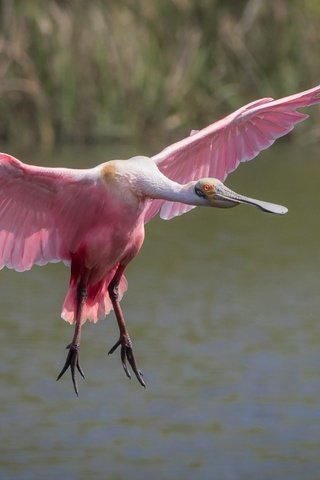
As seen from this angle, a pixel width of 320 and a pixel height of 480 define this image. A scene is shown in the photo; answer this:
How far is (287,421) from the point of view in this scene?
11.9 m

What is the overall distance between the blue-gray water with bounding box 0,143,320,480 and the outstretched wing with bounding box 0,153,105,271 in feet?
11.3

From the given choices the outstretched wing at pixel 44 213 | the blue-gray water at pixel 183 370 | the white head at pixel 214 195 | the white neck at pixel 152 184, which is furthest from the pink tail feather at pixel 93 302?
the blue-gray water at pixel 183 370

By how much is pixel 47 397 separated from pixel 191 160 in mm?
4801

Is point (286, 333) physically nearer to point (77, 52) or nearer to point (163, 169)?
point (163, 169)

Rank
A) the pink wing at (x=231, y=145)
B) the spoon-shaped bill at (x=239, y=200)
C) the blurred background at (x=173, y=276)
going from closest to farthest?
the spoon-shaped bill at (x=239, y=200), the pink wing at (x=231, y=145), the blurred background at (x=173, y=276)

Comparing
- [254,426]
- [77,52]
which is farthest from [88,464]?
[77,52]

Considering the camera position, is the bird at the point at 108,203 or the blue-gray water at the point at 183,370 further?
the blue-gray water at the point at 183,370

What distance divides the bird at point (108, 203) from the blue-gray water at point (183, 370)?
3318mm

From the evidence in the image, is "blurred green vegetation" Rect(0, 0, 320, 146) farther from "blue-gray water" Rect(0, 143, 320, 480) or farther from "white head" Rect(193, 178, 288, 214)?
"white head" Rect(193, 178, 288, 214)

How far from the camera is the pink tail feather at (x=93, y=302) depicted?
7.53 m

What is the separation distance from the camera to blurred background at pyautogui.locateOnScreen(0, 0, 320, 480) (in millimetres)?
11594

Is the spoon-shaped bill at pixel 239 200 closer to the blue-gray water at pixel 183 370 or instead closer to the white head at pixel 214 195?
the white head at pixel 214 195

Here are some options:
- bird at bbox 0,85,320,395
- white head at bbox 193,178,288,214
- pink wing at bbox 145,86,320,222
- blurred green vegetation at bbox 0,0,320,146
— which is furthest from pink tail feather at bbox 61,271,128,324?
blurred green vegetation at bbox 0,0,320,146

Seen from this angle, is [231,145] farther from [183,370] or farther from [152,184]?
[183,370]
